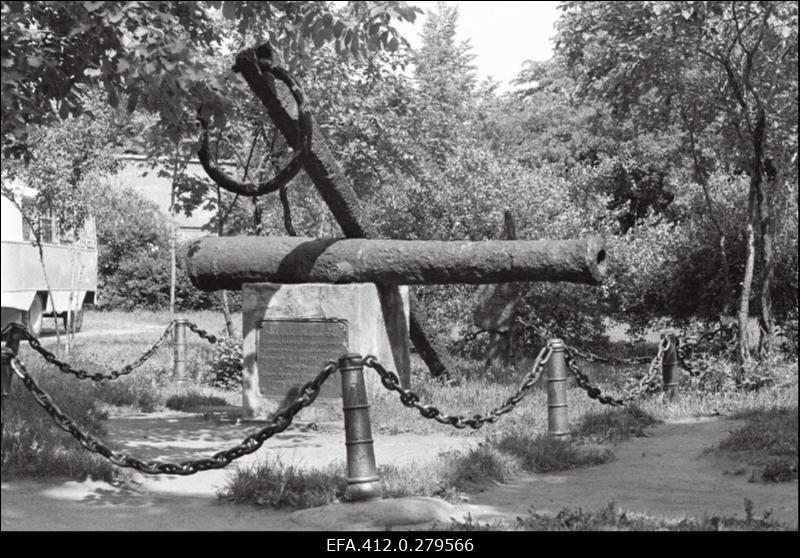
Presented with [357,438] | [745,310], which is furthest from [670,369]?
[357,438]

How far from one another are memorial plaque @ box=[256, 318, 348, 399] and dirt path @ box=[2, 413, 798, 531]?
3.70 feet

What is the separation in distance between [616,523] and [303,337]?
4975mm

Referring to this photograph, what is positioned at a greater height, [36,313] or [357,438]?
[36,313]

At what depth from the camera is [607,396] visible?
10.1 m

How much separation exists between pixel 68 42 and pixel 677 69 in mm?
6700

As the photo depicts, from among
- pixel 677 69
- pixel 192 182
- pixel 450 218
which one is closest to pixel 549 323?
pixel 450 218

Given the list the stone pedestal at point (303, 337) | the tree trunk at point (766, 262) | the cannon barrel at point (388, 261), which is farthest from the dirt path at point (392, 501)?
the tree trunk at point (766, 262)

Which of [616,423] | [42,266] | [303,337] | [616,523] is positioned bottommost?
[616,523]

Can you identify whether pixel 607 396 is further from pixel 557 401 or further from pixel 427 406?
pixel 427 406

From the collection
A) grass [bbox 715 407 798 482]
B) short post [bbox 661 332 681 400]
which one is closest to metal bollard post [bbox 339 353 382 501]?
grass [bbox 715 407 798 482]

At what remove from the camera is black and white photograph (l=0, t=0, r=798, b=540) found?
23.2 ft

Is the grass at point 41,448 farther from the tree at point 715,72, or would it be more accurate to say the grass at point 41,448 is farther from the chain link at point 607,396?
the tree at point 715,72

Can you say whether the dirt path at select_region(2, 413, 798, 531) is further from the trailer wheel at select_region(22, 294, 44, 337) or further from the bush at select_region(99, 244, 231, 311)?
the bush at select_region(99, 244, 231, 311)

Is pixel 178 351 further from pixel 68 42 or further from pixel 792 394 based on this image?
pixel 792 394
